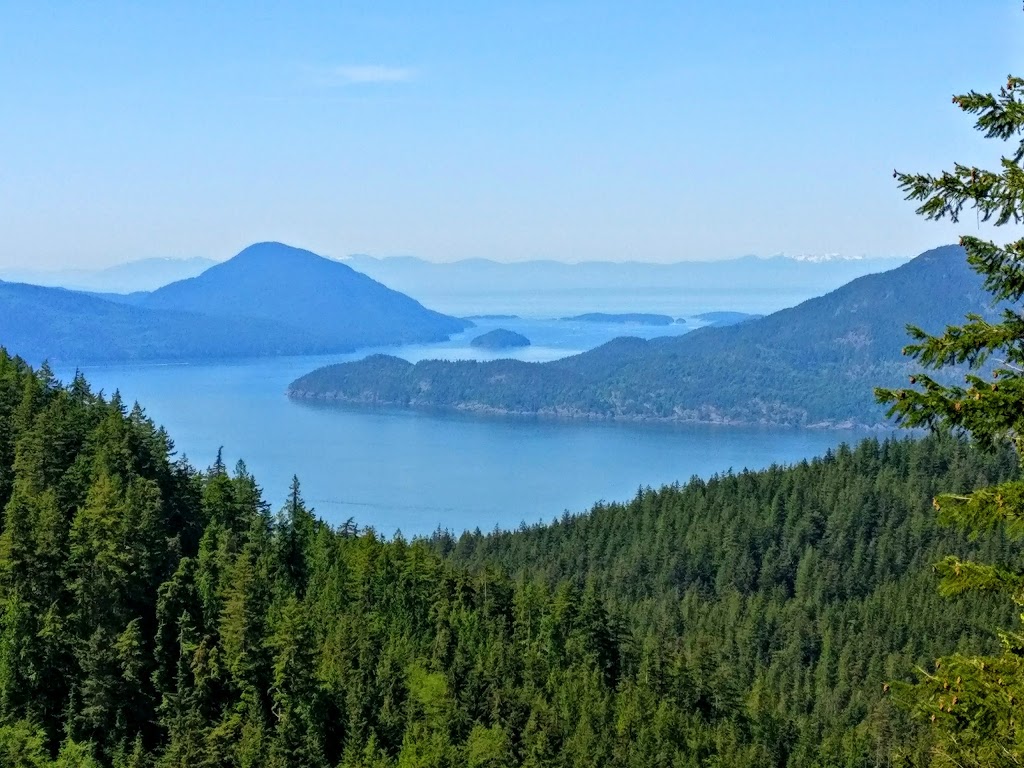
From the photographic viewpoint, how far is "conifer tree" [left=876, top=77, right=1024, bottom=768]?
29.1ft

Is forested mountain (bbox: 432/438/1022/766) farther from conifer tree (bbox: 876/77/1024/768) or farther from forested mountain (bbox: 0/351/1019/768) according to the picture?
conifer tree (bbox: 876/77/1024/768)

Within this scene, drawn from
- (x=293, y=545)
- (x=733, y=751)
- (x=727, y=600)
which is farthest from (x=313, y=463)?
(x=733, y=751)

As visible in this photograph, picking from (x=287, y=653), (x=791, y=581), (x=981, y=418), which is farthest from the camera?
(x=791, y=581)

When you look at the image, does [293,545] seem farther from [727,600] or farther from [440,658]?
[727,600]

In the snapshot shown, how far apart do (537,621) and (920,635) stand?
1755 inches

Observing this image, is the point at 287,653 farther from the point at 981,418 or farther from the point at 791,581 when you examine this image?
the point at 791,581

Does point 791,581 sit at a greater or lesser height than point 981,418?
lesser

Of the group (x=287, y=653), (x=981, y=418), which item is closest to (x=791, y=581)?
(x=287, y=653)

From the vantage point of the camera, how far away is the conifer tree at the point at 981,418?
350 inches

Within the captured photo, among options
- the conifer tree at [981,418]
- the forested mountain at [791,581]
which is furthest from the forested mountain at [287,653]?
the conifer tree at [981,418]

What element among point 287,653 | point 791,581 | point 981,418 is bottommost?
point 791,581

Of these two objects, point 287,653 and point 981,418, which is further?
point 287,653

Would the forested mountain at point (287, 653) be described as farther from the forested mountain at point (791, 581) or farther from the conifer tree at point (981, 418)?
the conifer tree at point (981, 418)

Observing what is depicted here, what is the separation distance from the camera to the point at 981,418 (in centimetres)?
890
